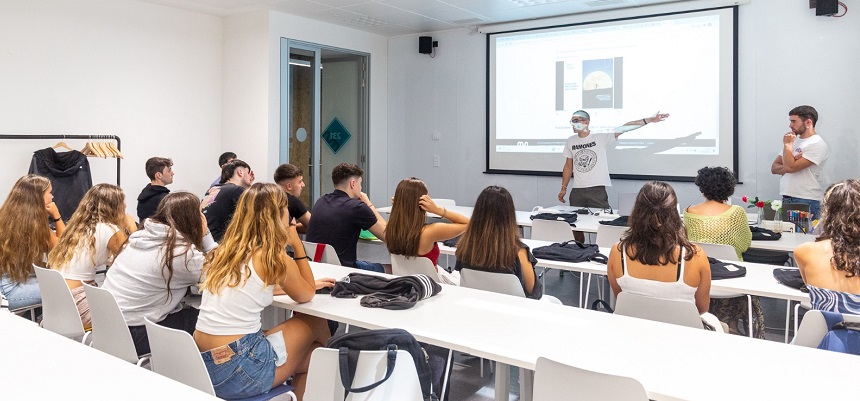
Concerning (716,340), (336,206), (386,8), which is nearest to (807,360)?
(716,340)

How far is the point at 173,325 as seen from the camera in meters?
3.12

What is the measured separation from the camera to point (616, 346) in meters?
2.21

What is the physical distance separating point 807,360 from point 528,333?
869 mm

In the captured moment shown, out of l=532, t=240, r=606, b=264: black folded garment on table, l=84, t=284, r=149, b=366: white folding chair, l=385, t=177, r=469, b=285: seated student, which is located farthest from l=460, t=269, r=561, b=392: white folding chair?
l=84, t=284, r=149, b=366: white folding chair

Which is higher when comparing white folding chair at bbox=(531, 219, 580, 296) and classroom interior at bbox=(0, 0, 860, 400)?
classroom interior at bbox=(0, 0, 860, 400)

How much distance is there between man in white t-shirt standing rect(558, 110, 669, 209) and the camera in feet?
22.8

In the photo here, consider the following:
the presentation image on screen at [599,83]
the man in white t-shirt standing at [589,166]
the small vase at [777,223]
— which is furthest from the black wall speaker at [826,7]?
the small vase at [777,223]

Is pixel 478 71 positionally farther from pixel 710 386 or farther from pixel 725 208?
pixel 710 386

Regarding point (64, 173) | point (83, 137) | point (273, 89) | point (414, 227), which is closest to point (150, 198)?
point (64, 173)

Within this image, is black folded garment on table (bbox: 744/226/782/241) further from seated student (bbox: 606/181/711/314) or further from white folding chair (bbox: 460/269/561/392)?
white folding chair (bbox: 460/269/561/392)

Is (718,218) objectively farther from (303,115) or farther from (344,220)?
(303,115)

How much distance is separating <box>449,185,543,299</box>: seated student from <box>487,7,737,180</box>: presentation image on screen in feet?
14.9

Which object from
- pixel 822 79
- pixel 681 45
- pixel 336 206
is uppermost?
pixel 681 45

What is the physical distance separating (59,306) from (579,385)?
2.47 meters
